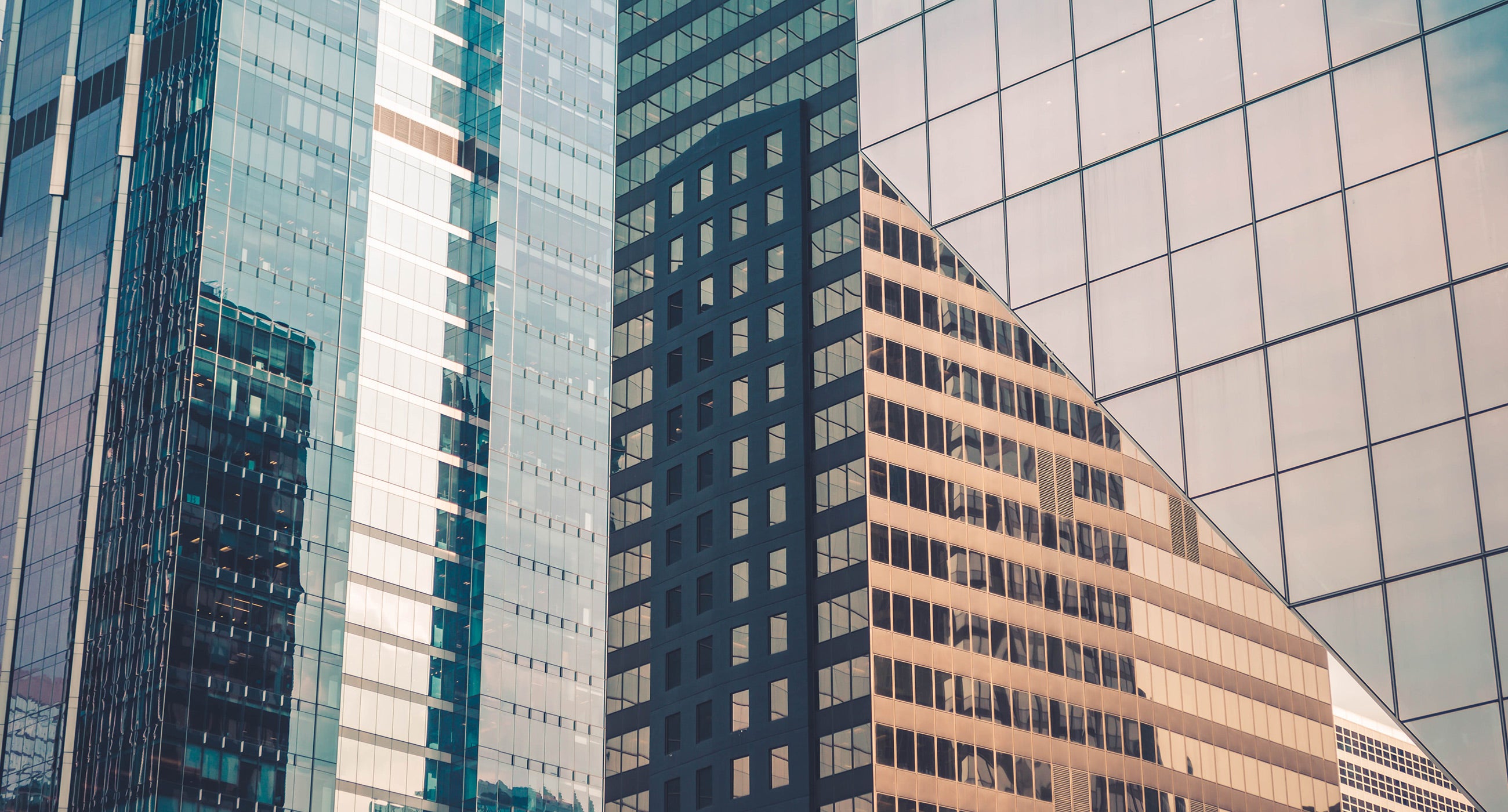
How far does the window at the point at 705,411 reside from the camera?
106 metres

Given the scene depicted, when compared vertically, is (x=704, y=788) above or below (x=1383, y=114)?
above

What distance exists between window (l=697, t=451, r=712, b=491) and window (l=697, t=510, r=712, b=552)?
5.93 ft

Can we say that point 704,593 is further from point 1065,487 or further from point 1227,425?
point 1227,425

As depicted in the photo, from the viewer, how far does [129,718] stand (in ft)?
→ 390

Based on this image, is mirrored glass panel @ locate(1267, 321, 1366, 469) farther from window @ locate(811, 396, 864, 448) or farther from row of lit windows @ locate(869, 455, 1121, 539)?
window @ locate(811, 396, 864, 448)

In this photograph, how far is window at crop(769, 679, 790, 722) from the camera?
9669 cm

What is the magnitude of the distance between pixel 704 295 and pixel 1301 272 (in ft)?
273

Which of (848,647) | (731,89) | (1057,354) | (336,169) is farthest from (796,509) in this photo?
(1057,354)

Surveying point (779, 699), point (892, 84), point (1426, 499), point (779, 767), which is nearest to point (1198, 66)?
point (892, 84)

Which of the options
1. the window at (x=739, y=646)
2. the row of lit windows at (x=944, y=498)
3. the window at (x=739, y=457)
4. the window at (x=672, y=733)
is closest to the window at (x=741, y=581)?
the window at (x=739, y=646)

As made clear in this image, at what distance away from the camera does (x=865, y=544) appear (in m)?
97.6

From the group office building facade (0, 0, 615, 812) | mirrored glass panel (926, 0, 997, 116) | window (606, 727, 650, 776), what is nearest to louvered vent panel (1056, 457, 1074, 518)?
window (606, 727, 650, 776)

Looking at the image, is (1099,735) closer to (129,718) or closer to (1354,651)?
(129,718)

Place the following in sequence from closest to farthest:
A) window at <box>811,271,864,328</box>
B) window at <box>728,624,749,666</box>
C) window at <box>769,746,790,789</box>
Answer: window at <box>769,746,790,789</box> → window at <box>728,624,749,666</box> → window at <box>811,271,864,328</box>
